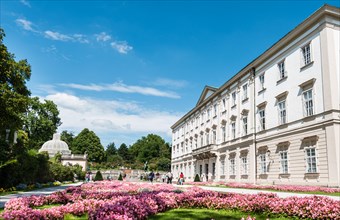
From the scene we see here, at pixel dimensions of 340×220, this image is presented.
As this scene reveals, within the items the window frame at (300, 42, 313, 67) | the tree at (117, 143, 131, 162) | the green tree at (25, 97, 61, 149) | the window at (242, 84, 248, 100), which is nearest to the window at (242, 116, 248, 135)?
the window at (242, 84, 248, 100)

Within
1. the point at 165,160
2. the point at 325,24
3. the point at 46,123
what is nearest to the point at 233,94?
the point at 325,24

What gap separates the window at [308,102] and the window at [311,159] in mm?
2645

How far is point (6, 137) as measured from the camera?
2361 centimetres

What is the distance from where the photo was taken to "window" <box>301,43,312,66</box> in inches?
876

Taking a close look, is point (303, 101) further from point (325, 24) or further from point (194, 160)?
point (194, 160)

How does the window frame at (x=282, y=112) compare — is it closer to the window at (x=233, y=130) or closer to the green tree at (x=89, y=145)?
the window at (x=233, y=130)

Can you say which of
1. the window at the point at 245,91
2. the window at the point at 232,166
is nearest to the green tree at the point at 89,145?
the window at the point at 232,166

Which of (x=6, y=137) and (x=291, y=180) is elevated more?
(x=6, y=137)

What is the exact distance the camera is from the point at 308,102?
854 inches

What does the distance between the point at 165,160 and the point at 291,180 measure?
73.5m

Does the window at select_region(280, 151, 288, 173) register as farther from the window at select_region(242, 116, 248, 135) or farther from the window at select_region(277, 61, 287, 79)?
the window at select_region(242, 116, 248, 135)

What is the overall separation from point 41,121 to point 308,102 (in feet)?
194

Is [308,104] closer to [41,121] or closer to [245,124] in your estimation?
[245,124]

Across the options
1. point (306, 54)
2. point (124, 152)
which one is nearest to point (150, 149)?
point (124, 152)
